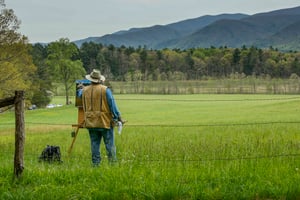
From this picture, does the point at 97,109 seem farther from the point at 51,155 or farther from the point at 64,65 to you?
the point at 64,65

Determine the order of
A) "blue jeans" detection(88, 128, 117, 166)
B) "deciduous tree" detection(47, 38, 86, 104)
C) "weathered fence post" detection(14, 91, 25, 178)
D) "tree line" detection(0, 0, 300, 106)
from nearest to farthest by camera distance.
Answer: "weathered fence post" detection(14, 91, 25, 178) → "blue jeans" detection(88, 128, 117, 166) → "deciduous tree" detection(47, 38, 86, 104) → "tree line" detection(0, 0, 300, 106)

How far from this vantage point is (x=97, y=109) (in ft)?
30.5

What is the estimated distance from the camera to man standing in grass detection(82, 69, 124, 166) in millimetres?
A: 9258

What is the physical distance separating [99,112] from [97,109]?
0.08 meters

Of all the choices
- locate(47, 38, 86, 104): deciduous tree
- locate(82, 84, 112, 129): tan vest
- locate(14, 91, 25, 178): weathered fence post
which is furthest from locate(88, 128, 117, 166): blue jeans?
locate(47, 38, 86, 104): deciduous tree

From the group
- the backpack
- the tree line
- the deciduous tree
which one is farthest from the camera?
the tree line

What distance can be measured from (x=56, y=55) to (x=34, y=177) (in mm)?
65764

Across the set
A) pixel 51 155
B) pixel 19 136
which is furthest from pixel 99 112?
pixel 19 136

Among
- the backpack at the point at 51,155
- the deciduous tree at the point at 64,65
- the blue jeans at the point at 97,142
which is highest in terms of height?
the deciduous tree at the point at 64,65

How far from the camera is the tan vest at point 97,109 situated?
9242 millimetres

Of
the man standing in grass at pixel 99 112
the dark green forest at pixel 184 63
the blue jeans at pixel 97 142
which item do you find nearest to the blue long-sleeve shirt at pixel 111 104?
the man standing in grass at pixel 99 112

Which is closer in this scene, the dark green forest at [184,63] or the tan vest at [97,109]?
the tan vest at [97,109]

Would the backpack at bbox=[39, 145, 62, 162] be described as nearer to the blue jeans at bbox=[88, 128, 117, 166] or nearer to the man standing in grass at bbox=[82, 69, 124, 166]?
the blue jeans at bbox=[88, 128, 117, 166]

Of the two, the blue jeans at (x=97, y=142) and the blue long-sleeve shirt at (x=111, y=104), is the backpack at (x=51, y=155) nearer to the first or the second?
the blue jeans at (x=97, y=142)
